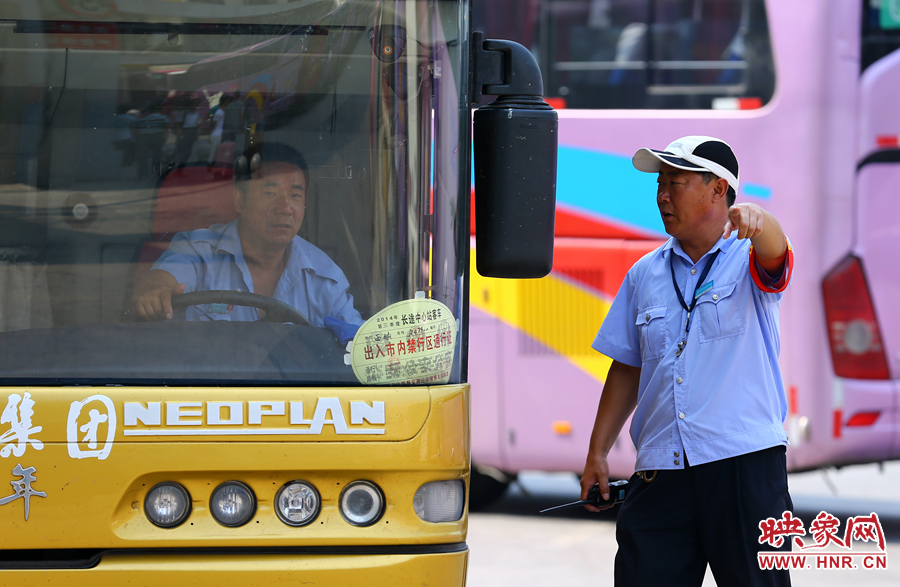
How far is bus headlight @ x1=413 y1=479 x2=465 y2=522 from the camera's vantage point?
2.58 metres

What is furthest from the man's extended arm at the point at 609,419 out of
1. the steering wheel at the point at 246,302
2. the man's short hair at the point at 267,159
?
the man's short hair at the point at 267,159

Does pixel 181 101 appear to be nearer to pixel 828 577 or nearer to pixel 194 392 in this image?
pixel 194 392

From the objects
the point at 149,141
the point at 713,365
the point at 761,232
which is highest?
the point at 149,141

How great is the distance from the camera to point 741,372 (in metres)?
2.73

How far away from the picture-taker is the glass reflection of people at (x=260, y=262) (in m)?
2.61

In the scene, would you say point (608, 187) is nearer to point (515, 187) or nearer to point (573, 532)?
point (573, 532)

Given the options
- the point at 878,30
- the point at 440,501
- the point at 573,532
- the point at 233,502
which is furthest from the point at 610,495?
the point at 878,30

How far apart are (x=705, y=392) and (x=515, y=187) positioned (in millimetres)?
779

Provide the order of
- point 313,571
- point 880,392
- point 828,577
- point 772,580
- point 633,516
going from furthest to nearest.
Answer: point 880,392 < point 828,577 < point 633,516 < point 772,580 < point 313,571

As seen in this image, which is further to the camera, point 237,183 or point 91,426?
point 237,183

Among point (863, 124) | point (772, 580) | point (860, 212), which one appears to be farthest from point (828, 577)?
point (772, 580)

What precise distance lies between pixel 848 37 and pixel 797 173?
0.83 meters

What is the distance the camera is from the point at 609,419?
3.05 metres

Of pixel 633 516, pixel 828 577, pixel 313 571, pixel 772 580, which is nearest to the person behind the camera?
pixel 313 571
